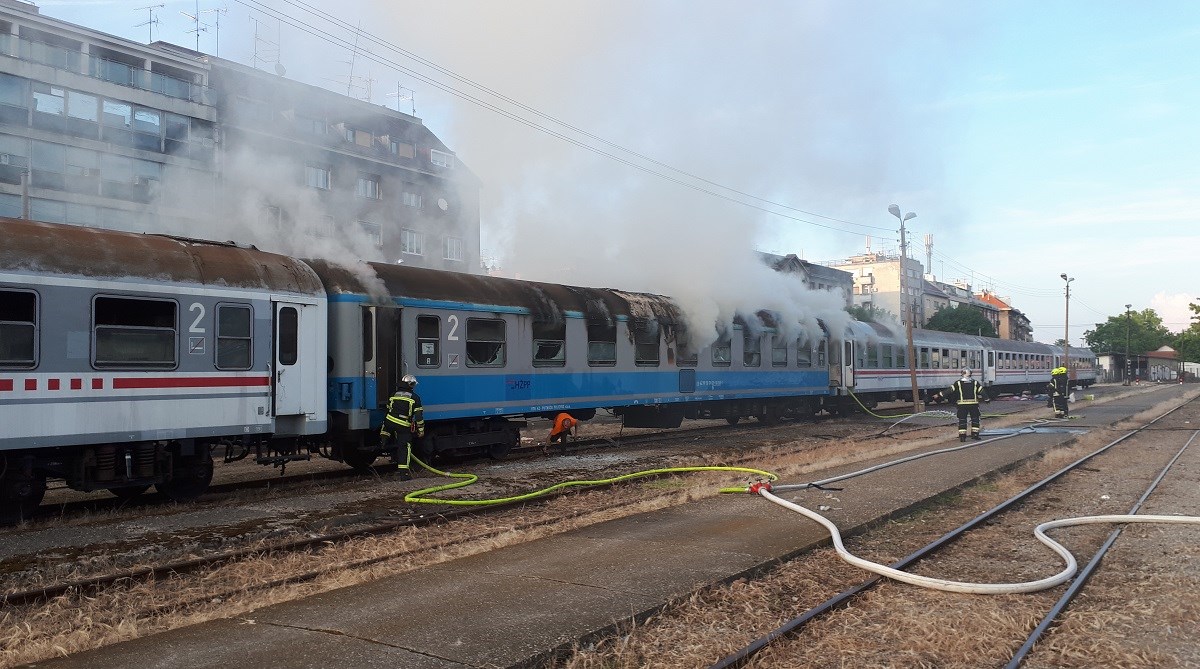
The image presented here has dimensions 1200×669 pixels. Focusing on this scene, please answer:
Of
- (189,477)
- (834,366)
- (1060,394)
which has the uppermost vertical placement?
(834,366)

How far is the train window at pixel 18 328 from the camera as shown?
8.59 metres

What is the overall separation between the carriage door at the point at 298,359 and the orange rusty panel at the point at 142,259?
1.07 ft

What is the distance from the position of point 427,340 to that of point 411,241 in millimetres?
24982

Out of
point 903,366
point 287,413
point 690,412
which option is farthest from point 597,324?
point 903,366

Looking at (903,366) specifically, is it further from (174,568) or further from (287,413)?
(174,568)

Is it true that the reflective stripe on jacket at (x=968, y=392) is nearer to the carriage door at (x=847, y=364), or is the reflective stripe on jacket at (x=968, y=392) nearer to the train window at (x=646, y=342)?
the carriage door at (x=847, y=364)

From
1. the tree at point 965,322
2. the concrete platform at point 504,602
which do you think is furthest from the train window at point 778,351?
the tree at point 965,322

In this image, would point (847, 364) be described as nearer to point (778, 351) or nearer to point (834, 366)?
point (834, 366)

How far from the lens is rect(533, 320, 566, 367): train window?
610 inches

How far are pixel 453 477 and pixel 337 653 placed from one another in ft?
25.9

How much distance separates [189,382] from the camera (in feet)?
33.0

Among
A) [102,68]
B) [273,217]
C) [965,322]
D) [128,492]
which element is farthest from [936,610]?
[965,322]

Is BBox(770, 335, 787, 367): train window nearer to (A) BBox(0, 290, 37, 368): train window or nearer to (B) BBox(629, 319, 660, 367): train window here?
(B) BBox(629, 319, 660, 367): train window

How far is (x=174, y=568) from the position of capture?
23.7 ft
